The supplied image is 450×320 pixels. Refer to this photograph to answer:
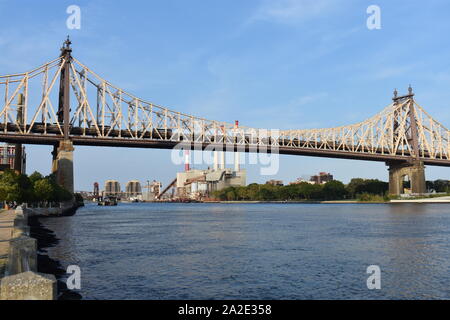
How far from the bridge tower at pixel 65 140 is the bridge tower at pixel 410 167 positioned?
8481 centimetres

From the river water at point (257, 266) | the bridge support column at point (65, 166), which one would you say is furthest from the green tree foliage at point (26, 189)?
the river water at point (257, 266)

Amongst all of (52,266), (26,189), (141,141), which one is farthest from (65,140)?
(52,266)

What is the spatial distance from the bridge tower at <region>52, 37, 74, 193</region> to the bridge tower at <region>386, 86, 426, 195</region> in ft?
278

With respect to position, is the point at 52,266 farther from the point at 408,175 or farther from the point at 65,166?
the point at 408,175

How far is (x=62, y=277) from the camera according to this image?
17594 mm

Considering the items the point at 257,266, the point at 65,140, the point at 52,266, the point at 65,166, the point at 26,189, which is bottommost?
the point at 257,266

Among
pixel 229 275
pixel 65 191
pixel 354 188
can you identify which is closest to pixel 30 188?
pixel 65 191

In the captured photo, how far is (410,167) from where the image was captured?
12512cm

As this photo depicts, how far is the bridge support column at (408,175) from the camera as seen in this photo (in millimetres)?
122919

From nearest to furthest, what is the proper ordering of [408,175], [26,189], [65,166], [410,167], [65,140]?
[26,189], [65,166], [65,140], [410,167], [408,175]

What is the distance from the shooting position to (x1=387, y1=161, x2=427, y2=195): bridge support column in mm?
122919

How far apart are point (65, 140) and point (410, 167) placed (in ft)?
285
